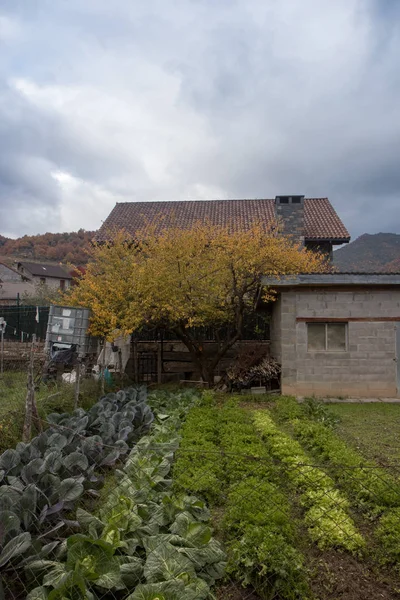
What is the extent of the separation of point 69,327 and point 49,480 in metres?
7.53

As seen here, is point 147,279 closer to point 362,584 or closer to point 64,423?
point 64,423

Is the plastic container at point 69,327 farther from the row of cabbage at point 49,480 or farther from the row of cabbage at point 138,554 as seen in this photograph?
the row of cabbage at point 138,554

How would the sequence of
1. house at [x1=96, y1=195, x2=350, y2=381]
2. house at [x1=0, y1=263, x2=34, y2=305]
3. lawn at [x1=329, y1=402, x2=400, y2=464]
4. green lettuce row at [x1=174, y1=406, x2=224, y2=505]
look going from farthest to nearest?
house at [x1=0, y1=263, x2=34, y2=305]
house at [x1=96, y1=195, x2=350, y2=381]
lawn at [x1=329, y1=402, x2=400, y2=464]
green lettuce row at [x1=174, y1=406, x2=224, y2=505]

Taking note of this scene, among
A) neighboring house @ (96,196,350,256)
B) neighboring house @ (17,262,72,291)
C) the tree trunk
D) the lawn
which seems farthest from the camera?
neighboring house @ (17,262,72,291)

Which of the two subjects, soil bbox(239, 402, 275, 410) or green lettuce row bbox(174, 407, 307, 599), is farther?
soil bbox(239, 402, 275, 410)

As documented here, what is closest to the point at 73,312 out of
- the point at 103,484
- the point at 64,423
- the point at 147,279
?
the point at 147,279

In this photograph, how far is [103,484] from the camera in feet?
17.0

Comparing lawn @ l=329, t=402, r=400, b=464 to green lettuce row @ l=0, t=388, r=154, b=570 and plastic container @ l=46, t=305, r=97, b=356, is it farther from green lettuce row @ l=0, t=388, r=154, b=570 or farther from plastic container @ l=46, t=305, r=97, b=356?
plastic container @ l=46, t=305, r=97, b=356

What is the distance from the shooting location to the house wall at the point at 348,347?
1138 cm

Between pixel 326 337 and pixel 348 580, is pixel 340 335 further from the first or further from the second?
pixel 348 580

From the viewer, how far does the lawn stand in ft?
21.9

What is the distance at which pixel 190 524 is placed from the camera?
377cm

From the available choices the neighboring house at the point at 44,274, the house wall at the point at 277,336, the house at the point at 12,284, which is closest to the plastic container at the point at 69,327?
the house wall at the point at 277,336

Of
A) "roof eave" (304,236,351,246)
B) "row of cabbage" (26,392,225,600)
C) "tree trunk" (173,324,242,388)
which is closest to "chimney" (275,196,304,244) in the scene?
"roof eave" (304,236,351,246)
